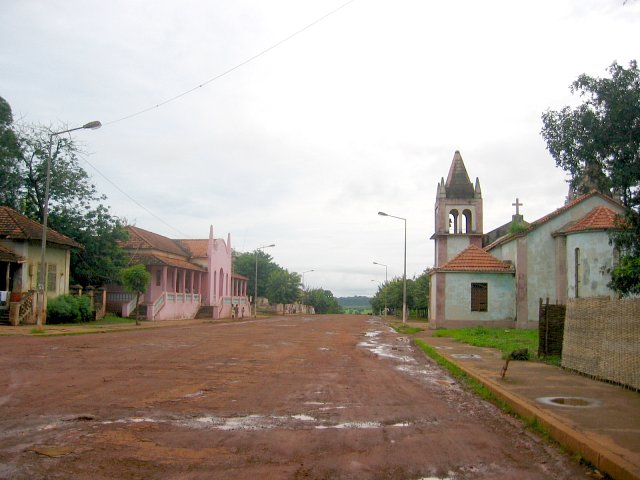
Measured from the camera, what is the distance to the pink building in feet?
140

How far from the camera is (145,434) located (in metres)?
6.46

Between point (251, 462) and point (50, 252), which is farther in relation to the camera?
point (50, 252)

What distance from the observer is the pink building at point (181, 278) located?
42719 mm

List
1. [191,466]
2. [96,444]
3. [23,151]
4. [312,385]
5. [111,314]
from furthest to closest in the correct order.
Result: [111,314] < [23,151] < [312,385] < [96,444] < [191,466]

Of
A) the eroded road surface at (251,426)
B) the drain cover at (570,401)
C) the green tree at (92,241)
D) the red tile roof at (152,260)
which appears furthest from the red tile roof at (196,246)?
the drain cover at (570,401)

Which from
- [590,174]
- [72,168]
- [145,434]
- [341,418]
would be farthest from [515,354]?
[72,168]

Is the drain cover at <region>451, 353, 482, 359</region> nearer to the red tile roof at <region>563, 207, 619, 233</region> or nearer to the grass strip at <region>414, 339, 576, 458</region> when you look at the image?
the grass strip at <region>414, 339, 576, 458</region>

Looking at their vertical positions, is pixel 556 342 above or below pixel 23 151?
below

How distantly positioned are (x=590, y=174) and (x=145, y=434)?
9.19 m

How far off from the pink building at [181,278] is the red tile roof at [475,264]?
21678mm

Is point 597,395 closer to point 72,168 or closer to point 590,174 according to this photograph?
point 590,174

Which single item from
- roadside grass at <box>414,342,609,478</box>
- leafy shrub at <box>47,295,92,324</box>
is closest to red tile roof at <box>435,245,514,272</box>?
roadside grass at <box>414,342,609,478</box>

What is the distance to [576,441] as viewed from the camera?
617 centimetres

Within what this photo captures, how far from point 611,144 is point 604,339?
11.9 ft
